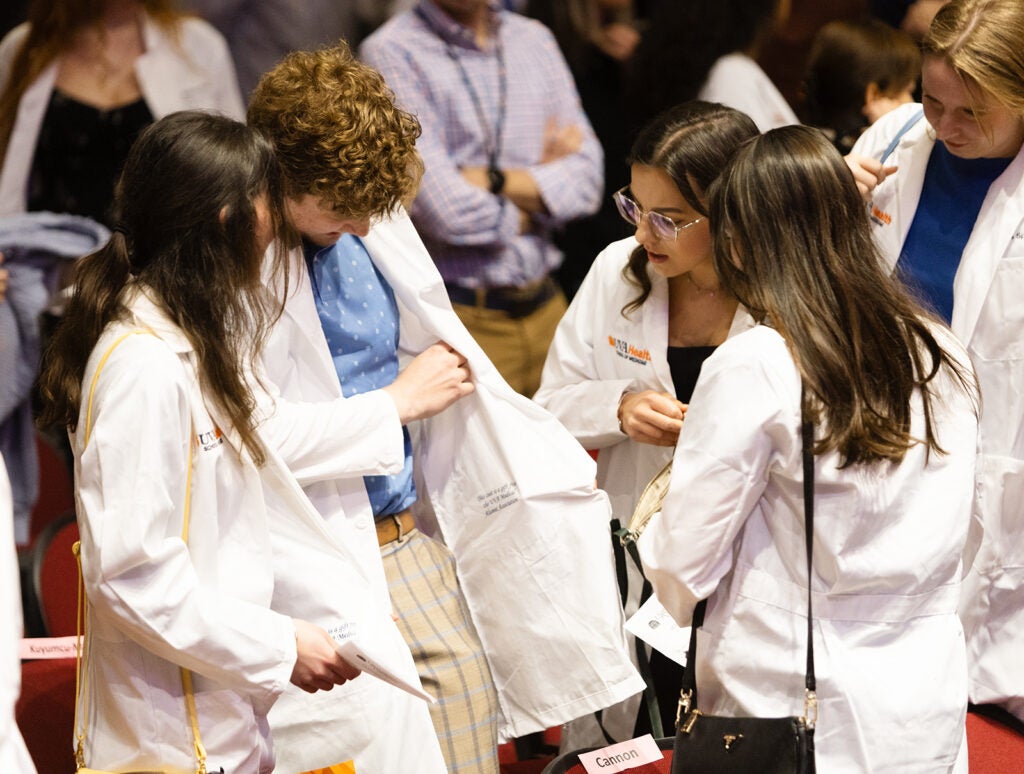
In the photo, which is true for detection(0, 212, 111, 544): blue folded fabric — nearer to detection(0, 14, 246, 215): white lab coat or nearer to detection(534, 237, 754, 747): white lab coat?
detection(0, 14, 246, 215): white lab coat

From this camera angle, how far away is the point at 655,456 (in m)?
2.71

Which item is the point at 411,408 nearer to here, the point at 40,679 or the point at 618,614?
the point at 618,614

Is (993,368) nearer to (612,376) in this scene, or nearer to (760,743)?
(612,376)

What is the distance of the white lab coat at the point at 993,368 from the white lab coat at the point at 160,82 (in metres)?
1.96

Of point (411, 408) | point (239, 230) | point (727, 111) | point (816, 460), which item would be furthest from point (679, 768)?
point (727, 111)

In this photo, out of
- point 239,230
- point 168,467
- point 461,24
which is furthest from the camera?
point 461,24

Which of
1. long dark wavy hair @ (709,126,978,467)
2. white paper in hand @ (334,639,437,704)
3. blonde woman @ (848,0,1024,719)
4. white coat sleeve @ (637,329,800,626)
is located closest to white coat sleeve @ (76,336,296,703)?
white paper in hand @ (334,639,437,704)

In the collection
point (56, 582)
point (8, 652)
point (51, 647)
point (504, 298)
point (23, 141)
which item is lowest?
point (56, 582)

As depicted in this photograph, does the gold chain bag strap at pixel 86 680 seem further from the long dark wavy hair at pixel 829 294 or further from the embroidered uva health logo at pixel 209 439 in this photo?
the long dark wavy hair at pixel 829 294

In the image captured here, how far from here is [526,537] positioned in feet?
8.13

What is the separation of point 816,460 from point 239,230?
0.96 meters

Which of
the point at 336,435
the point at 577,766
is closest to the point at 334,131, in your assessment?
the point at 336,435

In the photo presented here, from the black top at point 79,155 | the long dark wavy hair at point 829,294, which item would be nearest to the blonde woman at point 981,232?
the long dark wavy hair at point 829,294

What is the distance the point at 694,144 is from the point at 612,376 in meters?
0.56
